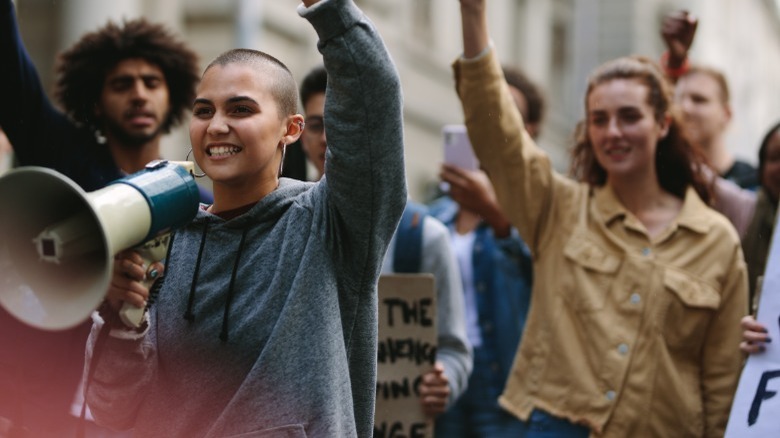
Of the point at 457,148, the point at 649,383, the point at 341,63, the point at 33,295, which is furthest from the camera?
the point at 457,148

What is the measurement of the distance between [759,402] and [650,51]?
24298mm

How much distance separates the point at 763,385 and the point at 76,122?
2401mm

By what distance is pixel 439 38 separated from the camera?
19.2 meters

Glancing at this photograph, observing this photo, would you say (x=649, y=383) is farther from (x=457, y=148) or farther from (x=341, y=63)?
(x=341, y=63)

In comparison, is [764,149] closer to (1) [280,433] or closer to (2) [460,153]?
(2) [460,153]

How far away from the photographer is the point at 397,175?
2547mm

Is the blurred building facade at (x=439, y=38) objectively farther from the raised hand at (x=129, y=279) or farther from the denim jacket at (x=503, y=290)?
the raised hand at (x=129, y=279)

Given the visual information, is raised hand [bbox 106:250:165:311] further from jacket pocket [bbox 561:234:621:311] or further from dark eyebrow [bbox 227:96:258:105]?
jacket pocket [bbox 561:234:621:311]

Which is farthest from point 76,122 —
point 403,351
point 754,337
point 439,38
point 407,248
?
point 439,38

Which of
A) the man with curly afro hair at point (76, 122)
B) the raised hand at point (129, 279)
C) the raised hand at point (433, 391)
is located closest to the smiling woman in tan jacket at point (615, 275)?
the raised hand at point (433, 391)

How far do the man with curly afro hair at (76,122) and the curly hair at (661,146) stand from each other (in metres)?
1.48

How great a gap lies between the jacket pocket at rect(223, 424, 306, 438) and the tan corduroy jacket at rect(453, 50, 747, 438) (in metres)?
1.73

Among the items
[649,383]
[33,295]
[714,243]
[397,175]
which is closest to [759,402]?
[649,383]

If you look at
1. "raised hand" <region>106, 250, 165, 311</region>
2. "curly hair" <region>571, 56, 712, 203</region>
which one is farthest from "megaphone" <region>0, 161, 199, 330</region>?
"curly hair" <region>571, 56, 712, 203</region>
